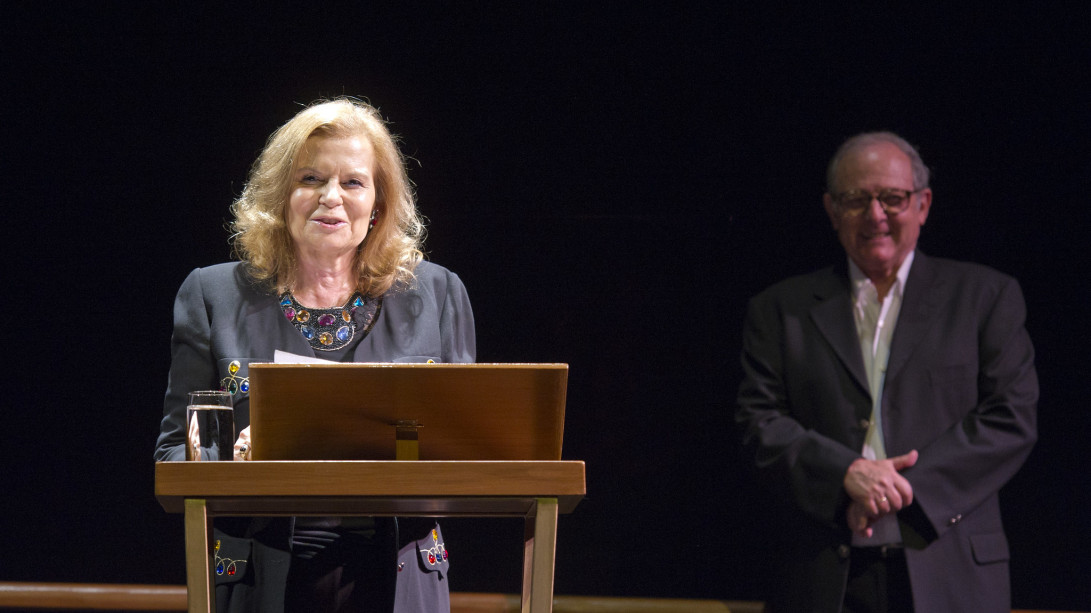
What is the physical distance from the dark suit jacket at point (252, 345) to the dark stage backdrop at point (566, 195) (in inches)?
39.2

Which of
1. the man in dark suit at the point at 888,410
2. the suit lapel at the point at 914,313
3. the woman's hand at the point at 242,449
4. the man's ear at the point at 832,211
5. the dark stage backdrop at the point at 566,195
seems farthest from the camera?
the dark stage backdrop at the point at 566,195

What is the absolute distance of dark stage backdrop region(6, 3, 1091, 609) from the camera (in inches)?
109

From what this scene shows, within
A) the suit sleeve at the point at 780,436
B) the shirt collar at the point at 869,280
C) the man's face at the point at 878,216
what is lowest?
the suit sleeve at the point at 780,436

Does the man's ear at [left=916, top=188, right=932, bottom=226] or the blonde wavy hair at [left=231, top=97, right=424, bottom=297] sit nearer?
the blonde wavy hair at [left=231, top=97, right=424, bottom=297]

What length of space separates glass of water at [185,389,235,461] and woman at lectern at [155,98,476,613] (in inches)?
10.3

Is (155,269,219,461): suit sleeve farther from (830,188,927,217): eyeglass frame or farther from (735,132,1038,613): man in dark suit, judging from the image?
(830,188,927,217): eyeglass frame

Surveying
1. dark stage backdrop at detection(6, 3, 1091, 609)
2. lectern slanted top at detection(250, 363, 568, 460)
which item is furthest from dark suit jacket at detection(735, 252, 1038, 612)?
lectern slanted top at detection(250, 363, 568, 460)

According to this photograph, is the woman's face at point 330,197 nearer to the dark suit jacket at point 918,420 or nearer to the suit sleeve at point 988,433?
the dark suit jacket at point 918,420

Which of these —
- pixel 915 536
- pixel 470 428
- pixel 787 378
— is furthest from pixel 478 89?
pixel 470 428

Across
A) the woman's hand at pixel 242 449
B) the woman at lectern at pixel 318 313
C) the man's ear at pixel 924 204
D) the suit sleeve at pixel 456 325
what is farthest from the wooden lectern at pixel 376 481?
the man's ear at pixel 924 204

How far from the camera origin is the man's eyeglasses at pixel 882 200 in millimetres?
2564

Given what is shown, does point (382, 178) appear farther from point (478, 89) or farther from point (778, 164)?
point (778, 164)

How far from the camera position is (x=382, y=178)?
1936mm

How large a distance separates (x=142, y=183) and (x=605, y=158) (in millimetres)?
1300
